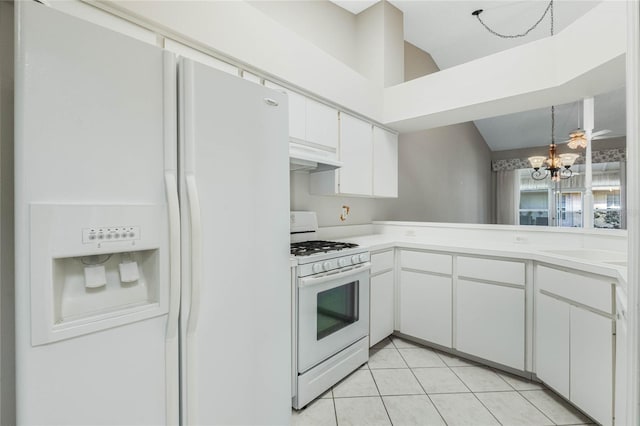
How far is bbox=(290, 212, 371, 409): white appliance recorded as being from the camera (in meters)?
1.67

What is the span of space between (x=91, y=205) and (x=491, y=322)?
8.10ft

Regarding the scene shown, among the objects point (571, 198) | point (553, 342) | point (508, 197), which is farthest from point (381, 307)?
point (571, 198)

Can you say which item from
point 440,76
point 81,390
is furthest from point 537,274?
point 81,390

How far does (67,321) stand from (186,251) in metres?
0.35

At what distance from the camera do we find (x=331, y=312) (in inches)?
75.7

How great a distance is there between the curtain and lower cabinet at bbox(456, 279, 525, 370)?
204 inches

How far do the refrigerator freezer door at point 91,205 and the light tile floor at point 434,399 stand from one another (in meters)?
1.14

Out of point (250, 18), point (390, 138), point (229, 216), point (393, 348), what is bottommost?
point (393, 348)

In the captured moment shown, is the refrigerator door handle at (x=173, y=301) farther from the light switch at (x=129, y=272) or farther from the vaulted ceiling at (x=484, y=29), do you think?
the vaulted ceiling at (x=484, y=29)

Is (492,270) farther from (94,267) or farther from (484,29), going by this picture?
(484,29)

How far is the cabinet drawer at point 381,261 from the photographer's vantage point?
7.70ft

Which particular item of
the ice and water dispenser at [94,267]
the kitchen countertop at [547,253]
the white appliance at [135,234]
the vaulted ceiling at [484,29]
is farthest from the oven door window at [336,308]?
the vaulted ceiling at [484,29]

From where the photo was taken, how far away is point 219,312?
3.55 ft

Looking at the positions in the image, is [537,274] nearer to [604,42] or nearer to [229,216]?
[604,42]
